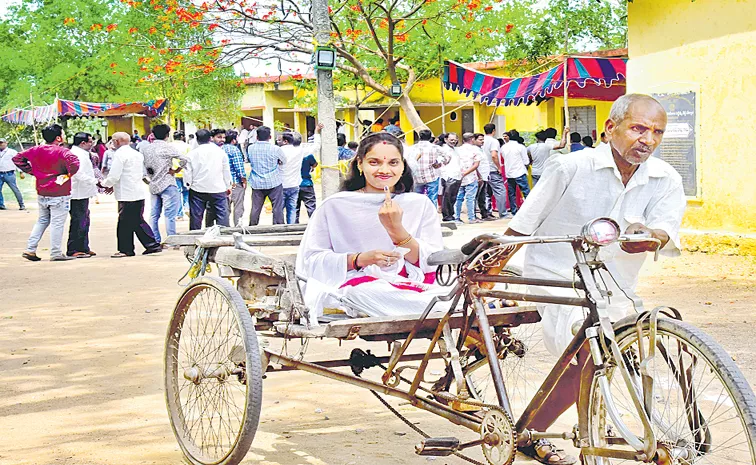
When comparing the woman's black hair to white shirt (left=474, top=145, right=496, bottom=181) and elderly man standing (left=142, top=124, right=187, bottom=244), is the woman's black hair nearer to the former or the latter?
elderly man standing (left=142, top=124, right=187, bottom=244)

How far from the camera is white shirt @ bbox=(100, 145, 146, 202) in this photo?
43.2 ft

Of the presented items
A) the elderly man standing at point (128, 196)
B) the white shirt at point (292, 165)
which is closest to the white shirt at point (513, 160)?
the white shirt at point (292, 165)

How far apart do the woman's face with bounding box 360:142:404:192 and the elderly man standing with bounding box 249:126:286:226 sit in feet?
32.5

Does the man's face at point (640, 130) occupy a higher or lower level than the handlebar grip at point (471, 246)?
higher

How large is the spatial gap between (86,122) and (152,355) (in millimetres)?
46269

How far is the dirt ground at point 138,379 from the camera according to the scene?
4.70 m

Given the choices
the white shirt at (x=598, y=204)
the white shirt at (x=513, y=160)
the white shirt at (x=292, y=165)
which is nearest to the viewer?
the white shirt at (x=598, y=204)

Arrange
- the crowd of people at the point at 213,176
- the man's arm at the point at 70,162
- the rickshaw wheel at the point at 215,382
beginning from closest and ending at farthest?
the rickshaw wheel at the point at 215,382, the man's arm at the point at 70,162, the crowd of people at the point at 213,176

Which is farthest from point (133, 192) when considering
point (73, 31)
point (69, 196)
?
point (73, 31)

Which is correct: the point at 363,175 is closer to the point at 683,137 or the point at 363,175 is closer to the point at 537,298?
the point at 537,298

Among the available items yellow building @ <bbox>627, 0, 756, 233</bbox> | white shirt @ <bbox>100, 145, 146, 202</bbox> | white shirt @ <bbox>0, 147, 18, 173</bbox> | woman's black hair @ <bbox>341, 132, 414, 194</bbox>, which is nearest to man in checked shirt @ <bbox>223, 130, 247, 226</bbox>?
white shirt @ <bbox>100, 145, 146, 202</bbox>

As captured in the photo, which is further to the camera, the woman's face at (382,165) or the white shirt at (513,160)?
the white shirt at (513,160)

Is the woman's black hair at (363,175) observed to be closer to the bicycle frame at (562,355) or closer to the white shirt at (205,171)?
the bicycle frame at (562,355)

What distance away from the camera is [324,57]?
11.6 meters
